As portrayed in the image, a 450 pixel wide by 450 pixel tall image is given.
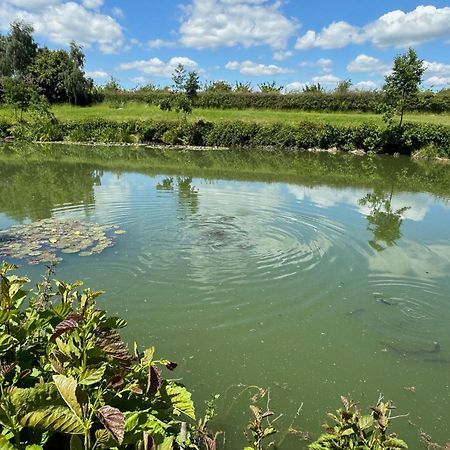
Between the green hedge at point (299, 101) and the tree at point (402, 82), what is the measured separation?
717 centimetres

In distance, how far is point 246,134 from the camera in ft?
93.7

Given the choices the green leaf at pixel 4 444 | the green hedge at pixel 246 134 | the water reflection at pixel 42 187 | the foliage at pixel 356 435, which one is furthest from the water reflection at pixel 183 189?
the green hedge at pixel 246 134

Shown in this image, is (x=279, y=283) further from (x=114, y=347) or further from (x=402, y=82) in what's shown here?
(x=402, y=82)

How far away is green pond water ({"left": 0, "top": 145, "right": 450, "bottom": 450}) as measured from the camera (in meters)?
4.56

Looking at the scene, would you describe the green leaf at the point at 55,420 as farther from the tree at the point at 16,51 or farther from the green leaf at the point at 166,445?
the tree at the point at 16,51

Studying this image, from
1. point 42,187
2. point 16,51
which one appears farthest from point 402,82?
point 16,51

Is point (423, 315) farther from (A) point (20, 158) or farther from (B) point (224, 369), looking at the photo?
(A) point (20, 158)

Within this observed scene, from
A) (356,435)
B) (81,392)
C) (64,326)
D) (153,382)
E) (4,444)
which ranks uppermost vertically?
(64,326)

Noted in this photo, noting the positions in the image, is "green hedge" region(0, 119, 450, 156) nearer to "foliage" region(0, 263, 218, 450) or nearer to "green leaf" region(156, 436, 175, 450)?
"foliage" region(0, 263, 218, 450)

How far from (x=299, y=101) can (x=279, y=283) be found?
30.2 m

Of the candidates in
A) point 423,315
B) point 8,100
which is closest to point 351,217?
point 423,315

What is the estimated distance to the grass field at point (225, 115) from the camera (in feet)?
96.2

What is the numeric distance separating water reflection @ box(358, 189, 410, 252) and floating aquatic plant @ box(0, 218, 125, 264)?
18.6 ft

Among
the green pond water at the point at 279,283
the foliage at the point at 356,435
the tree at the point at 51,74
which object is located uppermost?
the tree at the point at 51,74
